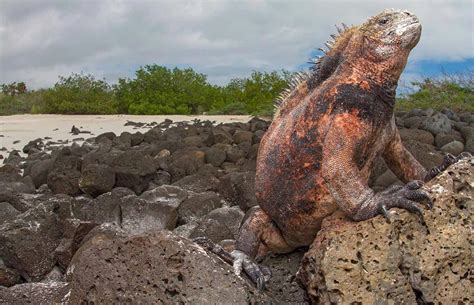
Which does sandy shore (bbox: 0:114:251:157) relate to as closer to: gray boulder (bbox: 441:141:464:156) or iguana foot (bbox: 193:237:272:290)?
gray boulder (bbox: 441:141:464:156)

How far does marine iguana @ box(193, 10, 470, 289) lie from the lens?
3717 mm

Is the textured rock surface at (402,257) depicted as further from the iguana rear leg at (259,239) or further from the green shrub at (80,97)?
the green shrub at (80,97)

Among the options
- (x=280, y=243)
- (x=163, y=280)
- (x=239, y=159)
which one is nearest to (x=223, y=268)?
(x=163, y=280)

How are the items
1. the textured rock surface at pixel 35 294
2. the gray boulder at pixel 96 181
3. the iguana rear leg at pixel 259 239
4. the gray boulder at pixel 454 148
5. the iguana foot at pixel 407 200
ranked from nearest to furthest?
1. the iguana foot at pixel 407 200
2. the iguana rear leg at pixel 259 239
3. the textured rock surface at pixel 35 294
4. the gray boulder at pixel 96 181
5. the gray boulder at pixel 454 148

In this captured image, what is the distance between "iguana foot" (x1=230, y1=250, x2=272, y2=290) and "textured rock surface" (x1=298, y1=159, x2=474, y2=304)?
0.26 meters

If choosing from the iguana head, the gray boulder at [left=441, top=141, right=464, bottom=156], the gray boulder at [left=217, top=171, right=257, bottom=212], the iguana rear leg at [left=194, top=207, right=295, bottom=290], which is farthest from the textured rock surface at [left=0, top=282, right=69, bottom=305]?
the gray boulder at [left=441, top=141, right=464, bottom=156]

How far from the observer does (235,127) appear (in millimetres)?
15961

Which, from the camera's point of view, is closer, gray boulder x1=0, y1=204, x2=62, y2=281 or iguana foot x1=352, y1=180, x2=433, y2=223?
iguana foot x1=352, y1=180, x2=433, y2=223

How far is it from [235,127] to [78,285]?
39.2 feet

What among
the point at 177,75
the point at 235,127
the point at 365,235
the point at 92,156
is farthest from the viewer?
the point at 177,75

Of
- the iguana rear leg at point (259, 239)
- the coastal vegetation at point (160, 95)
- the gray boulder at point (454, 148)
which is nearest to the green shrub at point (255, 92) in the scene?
the coastal vegetation at point (160, 95)

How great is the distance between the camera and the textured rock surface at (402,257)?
3.56 meters

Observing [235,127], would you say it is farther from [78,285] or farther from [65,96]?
[65,96]

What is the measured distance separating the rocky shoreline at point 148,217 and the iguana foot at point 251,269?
0.08 metres
